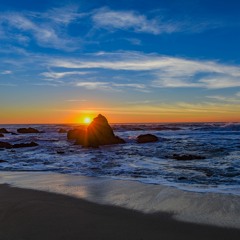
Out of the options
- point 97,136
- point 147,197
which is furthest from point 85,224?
point 97,136

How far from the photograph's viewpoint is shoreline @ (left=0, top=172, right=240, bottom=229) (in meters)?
6.52

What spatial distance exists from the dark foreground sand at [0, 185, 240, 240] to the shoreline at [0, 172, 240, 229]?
36cm

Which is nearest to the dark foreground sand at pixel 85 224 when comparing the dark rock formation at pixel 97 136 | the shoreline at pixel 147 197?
the shoreline at pixel 147 197

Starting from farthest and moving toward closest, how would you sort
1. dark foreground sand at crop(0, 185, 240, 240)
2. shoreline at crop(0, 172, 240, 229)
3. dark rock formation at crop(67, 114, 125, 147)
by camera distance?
dark rock formation at crop(67, 114, 125, 147), shoreline at crop(0, 172, 240, 229), dark foreground sand at crop(0, 185, 240, 240)

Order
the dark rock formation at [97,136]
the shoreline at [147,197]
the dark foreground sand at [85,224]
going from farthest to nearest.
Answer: the dark rock formation at [97,136]
the shoreline at [147,197]
the dark foreground sand at [85,224]

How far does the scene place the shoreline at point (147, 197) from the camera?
652cm

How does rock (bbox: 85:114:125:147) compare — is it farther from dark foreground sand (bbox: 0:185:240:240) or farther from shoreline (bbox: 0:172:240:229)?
dark foreground sand (bbox: 0:185:240:240)

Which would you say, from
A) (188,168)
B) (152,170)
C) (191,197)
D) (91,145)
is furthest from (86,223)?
(91,145)

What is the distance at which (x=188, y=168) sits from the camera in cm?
1377

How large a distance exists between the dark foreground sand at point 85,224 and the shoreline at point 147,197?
1.20ft

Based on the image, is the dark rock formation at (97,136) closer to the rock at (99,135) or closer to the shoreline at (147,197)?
the rock at (99,135)

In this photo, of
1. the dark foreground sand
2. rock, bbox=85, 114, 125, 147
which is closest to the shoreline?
the dark foreground sand

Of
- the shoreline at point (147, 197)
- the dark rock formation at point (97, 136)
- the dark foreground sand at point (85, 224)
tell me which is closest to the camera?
the dark foreground sand at point (85, 224)

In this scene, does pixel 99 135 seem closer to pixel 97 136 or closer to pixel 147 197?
pixel 97 136
